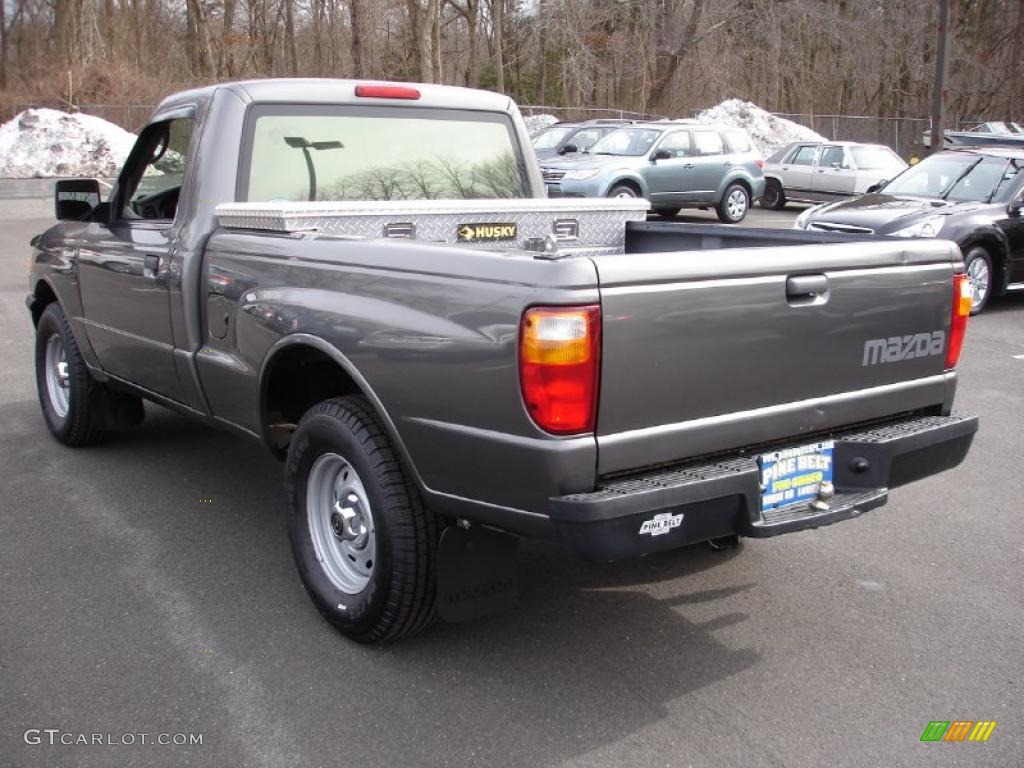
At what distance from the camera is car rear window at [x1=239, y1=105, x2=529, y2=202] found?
4.30 metres

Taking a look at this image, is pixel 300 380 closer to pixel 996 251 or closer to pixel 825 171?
pixel 996 251

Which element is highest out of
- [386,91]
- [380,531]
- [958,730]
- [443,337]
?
[386,91]

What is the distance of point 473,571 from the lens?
320 cm

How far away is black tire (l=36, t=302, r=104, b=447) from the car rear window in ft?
6.39

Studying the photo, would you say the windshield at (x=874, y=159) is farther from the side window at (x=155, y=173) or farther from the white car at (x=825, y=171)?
the side window at (x=155, y=173)

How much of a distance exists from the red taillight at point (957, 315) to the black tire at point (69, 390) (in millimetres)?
4400

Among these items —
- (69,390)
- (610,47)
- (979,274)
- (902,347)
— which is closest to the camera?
(902,347)

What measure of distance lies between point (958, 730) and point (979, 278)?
8817 mm

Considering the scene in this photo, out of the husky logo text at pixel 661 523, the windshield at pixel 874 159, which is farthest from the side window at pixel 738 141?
the husky logo text at pixel 661 523

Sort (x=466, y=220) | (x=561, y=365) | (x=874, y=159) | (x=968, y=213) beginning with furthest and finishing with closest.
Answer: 1. (x=874, y=159)
2. (x=968, y=213)
3. (x=466, y=220)
4. (x=561, y=365)

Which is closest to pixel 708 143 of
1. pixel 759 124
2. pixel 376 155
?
pixel 759 124

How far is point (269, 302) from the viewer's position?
3.66m

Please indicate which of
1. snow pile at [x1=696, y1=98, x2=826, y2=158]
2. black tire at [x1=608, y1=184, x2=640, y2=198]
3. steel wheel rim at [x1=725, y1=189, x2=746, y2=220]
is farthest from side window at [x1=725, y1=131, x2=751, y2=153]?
snow pile at [x1=696, y1=98, x2=826, y2=158]

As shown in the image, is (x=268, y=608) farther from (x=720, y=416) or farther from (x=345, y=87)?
(x=345, y=87)
